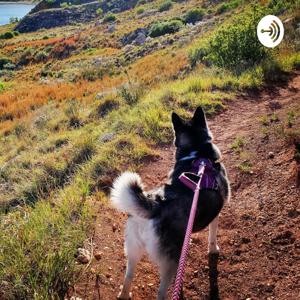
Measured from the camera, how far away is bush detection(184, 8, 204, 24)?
1274 inches

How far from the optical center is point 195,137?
359cm

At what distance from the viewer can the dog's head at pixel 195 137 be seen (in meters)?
3.52

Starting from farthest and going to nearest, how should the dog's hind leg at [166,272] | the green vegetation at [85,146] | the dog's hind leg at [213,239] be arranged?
the dog's hind leg at [213,239] → the green vegetation at [85,146] → the dog's hind leg at [166,272]

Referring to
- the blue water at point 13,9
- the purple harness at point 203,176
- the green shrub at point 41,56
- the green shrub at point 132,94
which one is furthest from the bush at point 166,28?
the blue water at point 13,9

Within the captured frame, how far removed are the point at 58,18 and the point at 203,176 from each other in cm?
7320

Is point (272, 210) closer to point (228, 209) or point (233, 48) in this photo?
point (228, 209)

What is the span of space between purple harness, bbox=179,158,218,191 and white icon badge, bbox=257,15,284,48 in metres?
7.19

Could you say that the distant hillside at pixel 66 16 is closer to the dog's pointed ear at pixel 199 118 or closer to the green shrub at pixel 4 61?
the green shrub at pixel 4 61

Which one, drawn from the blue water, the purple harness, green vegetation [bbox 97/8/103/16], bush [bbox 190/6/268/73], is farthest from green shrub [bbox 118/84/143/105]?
A: the blue water

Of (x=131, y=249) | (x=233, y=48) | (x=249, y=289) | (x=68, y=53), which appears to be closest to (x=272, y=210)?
(x=249, y=289)

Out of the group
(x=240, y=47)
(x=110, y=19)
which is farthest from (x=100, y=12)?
(x=240, y=47)

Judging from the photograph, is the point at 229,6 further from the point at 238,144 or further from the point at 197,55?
the point at 238,144

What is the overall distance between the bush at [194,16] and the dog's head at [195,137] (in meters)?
30.2

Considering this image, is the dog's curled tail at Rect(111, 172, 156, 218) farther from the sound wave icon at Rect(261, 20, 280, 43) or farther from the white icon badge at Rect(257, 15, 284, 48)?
the sound wave icon at Rect(261, 20, 280, 43)
